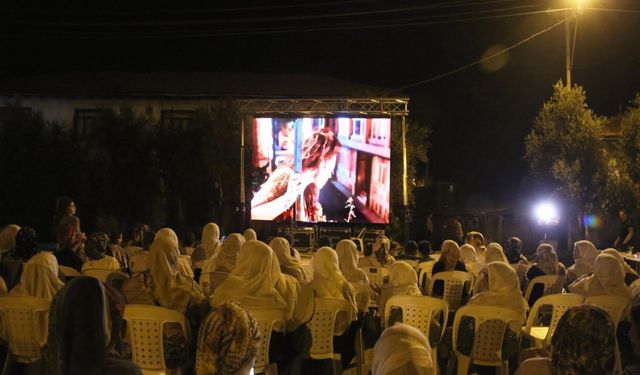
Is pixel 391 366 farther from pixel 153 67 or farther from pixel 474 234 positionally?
pixel 153 67

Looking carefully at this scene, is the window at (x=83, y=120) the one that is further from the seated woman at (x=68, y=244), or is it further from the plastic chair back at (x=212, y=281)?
the plastic chair back at (x=212, y=281)

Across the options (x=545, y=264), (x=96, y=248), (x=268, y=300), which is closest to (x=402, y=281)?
(x=268, y=300)

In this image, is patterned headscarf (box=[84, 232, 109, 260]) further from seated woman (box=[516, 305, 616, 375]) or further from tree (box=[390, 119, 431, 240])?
tree (box=[390, 119, 431, 240])

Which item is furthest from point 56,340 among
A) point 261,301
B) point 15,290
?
point 15,290

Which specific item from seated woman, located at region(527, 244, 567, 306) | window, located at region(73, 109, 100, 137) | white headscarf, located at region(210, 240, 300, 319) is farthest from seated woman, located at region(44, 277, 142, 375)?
window, located at region(73, 109, 100, 137)

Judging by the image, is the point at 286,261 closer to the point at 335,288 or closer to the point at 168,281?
the point at 335,288

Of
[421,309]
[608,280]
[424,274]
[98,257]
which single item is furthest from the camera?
[424,274]

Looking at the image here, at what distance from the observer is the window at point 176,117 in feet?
88.4

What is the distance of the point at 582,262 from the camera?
7.93m

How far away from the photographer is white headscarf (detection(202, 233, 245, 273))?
287 inches

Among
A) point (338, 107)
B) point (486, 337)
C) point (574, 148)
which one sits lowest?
point (486, 337)

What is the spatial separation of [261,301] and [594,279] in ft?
10.4

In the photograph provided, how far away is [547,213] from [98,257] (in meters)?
15.1

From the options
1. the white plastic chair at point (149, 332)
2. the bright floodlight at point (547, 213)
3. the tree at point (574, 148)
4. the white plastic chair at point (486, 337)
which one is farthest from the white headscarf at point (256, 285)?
the bright floodlight at point (547, 213)
